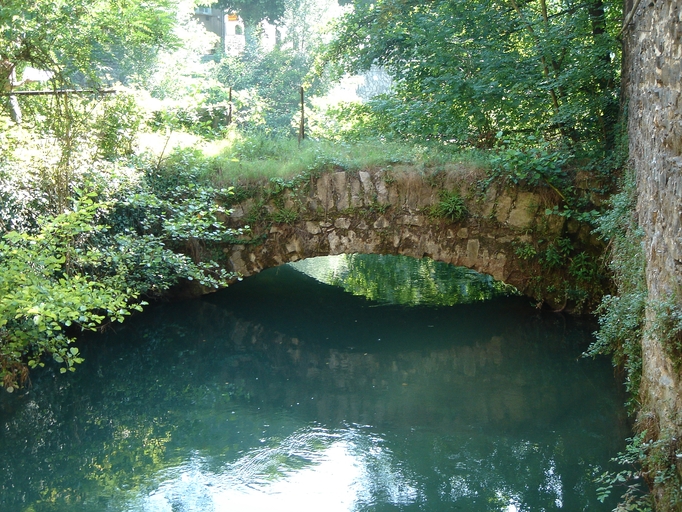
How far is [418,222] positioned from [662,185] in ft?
14.2

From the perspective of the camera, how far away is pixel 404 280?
10.9 m

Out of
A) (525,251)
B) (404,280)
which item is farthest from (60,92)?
(404,280)

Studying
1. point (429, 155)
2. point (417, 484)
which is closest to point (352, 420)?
point (417, 484)

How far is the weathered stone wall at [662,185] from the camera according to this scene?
330 centimetres

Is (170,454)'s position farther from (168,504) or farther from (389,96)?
(389,96)

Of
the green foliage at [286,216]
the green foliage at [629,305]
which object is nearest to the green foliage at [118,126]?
the green foliage at [286,216]

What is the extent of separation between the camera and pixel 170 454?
Answer: 501 centimetres

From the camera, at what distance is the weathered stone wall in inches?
130

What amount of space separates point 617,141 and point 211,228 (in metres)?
5.07

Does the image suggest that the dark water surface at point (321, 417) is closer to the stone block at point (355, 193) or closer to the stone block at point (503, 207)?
the stone block at point (503, 207)

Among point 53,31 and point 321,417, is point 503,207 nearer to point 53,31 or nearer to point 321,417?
point 321,417

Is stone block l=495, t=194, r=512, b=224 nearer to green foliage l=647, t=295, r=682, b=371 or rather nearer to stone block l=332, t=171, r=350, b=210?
stone block l=332, t=171, r=350, b=210

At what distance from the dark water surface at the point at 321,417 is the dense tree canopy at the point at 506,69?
8.57 feet

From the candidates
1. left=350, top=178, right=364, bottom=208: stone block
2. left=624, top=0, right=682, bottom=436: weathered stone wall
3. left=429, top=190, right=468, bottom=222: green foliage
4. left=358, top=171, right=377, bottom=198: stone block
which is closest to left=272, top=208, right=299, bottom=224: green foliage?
left=350, top=178, right=364, bottom=208: stone block
